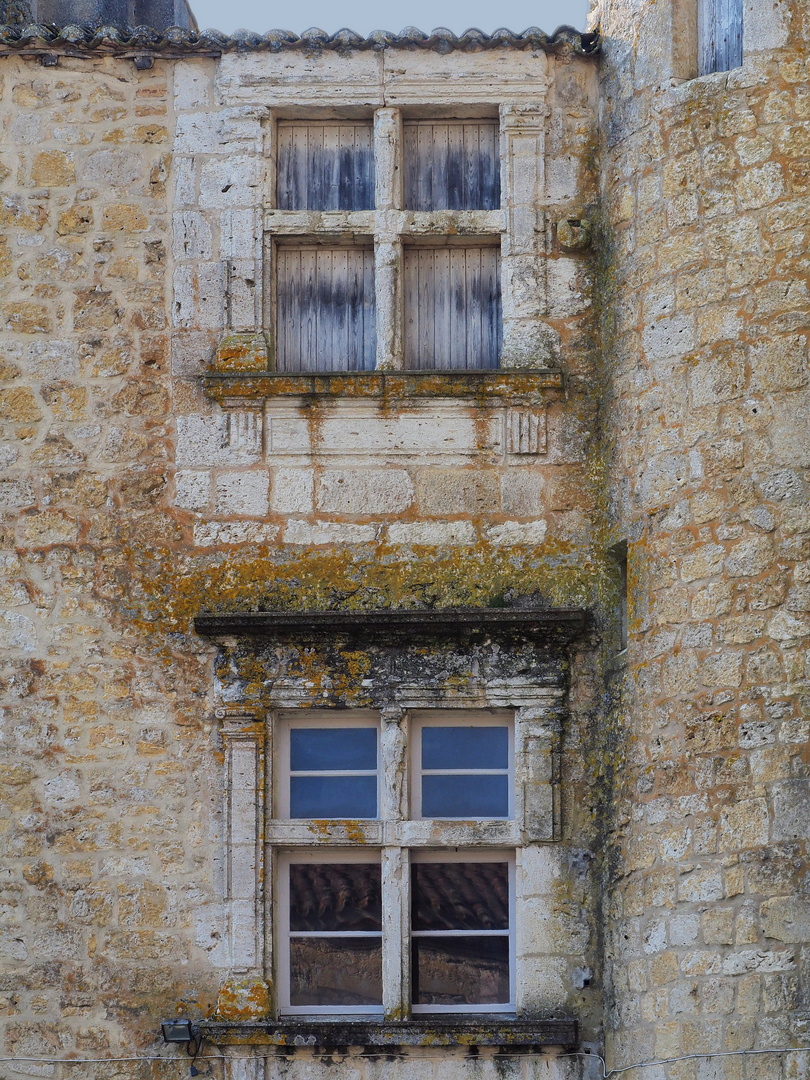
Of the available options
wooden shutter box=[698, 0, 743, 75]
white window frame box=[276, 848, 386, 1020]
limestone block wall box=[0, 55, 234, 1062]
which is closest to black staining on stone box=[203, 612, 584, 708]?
limestone block wall box=[0, 55, 234, 1062]

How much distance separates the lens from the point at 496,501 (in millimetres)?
7051

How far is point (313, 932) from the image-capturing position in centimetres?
684

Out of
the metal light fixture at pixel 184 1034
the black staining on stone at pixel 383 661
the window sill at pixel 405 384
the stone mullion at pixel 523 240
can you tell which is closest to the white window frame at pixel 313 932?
the metal light fixture at pixel 184 1034

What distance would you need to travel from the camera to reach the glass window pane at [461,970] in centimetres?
680

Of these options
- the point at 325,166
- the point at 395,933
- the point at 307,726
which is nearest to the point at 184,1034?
the point at 395,933

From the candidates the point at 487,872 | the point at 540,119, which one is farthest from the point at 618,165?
→ the point at 487,872

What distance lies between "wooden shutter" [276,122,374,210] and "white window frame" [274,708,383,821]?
233 cm

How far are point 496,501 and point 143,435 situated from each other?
1596 mm

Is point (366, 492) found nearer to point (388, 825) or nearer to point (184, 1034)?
point (388, 825)

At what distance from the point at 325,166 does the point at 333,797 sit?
2.89 m

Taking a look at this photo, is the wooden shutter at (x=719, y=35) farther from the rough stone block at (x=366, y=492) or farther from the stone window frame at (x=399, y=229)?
the rough stone block at (x=366, y=492)

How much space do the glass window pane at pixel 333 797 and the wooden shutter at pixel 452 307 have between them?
75.0 inches

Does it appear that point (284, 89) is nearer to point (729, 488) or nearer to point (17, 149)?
point (17, 149)

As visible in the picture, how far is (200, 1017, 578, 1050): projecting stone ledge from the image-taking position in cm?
654
